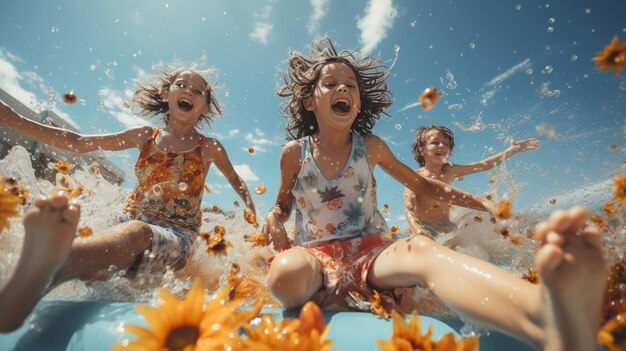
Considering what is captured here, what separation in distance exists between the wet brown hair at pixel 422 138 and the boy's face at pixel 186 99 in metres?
3.50

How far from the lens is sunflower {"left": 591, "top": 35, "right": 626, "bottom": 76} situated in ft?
5.39

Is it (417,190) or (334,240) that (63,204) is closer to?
(334,240)

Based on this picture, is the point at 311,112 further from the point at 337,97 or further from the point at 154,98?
the point at 154,98

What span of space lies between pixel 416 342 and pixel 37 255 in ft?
4.73

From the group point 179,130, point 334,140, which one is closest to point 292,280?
point 334,140

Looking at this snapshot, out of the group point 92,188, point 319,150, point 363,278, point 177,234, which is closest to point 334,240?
point 363,278

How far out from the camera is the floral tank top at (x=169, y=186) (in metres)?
2.81

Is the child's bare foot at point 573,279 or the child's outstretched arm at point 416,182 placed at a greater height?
the child's outstretched arm at point 416,182

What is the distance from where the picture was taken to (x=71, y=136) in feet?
9.26

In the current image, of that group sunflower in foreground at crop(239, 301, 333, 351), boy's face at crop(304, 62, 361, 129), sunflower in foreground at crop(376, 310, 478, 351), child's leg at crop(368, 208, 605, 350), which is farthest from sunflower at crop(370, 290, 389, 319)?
boy's face at crop(304, 62, 361, 129)

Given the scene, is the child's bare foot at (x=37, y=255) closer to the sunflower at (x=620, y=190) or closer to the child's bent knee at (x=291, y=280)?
the child's bent knee at (x=291, y=280)

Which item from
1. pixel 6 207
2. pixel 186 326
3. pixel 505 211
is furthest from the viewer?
pixel 505 211

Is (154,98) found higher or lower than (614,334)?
higher

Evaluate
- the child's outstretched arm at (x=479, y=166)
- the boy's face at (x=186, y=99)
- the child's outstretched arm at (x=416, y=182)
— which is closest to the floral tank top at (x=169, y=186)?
the boy's face at (x=186, y=99)
